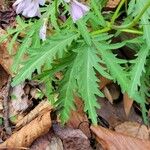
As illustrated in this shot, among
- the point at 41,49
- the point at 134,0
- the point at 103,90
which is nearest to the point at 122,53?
the point at 103,90

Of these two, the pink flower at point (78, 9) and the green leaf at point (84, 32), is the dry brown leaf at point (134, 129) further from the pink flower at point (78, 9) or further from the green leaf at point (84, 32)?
the pink flower at point (78, 9)

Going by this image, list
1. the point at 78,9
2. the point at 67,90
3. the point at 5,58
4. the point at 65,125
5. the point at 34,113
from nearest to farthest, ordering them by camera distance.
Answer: the point at 78,9 < the point at 67,90 < the point at 65,125 < the point at 34,113 < the point at 5,58

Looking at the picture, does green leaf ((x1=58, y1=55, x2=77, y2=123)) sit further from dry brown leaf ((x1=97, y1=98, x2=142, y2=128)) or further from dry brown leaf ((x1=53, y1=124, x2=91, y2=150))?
dry brown leaf ((x1=97, y1=98, x2=142, y2=128))

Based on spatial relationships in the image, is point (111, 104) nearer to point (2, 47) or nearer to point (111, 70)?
point (111, 70)

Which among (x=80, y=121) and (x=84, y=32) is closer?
(x=84, y=32)

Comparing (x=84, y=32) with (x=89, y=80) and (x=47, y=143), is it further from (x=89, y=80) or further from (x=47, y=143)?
(x=47, y=143)

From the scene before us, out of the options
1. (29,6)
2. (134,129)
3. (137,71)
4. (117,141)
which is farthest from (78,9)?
(134,129)

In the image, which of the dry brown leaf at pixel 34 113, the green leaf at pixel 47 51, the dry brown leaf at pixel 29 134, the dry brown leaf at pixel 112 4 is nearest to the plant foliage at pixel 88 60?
the green leaf at pixel 47 51
